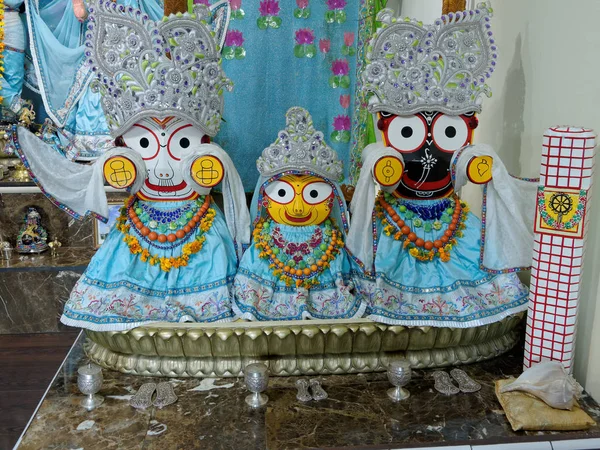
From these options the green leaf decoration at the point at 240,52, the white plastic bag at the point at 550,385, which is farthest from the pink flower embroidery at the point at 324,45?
the white plastic bag at the point at 550,385

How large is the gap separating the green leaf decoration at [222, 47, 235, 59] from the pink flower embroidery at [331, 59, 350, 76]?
483mm

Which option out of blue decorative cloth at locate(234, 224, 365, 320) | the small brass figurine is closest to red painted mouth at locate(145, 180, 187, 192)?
blue decorative cloth at locate(234, 224, 365, 320)

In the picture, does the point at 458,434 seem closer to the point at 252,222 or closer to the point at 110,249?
the point at 252,222

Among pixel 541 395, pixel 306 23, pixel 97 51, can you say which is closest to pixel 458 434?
pixel 541 395

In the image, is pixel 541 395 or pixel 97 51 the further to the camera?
pixel 97 51

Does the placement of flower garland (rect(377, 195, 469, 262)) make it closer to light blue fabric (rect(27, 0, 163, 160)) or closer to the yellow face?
the yellow face

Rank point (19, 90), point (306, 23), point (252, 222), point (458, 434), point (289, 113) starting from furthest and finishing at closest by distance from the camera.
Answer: point (19, 90) → point (306, 23) → point (252, 222) → point (289, 113) → point (458, 434)

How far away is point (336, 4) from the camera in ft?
9.75

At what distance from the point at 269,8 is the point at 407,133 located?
1.07m

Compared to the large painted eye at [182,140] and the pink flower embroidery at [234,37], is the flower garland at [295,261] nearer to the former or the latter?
the large painted eye at [182,140]

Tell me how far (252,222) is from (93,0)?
3.11 feet

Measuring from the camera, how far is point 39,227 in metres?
3.43

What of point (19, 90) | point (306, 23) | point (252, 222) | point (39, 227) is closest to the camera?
point (252, 222)

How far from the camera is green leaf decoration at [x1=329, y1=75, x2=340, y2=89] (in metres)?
3.02
